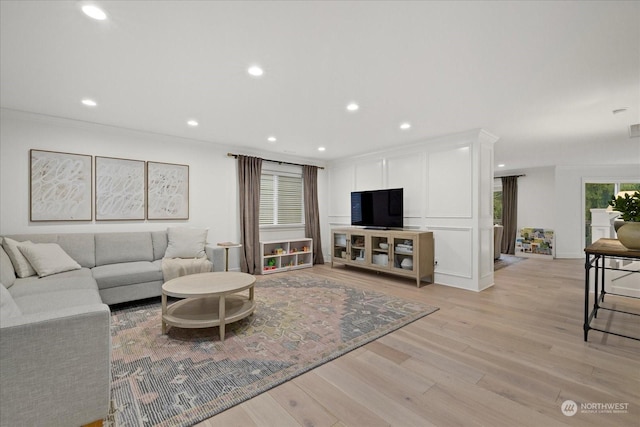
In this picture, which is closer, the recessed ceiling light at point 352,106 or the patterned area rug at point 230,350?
the patterned area rug at point 230,350

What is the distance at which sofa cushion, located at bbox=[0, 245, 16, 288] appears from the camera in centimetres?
242

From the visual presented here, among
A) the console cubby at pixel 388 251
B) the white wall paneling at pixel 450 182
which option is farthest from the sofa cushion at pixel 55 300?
the white wall paneling at pixel 450 182

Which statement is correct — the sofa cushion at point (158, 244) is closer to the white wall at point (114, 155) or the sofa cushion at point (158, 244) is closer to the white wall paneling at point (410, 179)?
the white wall at point (114, 155)

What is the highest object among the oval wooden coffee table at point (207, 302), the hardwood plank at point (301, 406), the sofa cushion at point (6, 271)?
the sofa cushion at point (6, 271)

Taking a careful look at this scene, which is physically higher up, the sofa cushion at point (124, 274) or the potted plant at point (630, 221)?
the potted plant at point (630, 221)

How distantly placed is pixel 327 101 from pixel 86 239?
340 centimetres

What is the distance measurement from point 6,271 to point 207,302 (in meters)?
1.78

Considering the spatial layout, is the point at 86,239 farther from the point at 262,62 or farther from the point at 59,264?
the point at 262,62

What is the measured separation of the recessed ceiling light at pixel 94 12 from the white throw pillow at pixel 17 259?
8.49 ft

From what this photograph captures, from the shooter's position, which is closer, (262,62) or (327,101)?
(262,62)

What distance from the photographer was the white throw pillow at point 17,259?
2744mm

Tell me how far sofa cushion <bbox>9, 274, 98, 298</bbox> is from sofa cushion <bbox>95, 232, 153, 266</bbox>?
2.19 feet

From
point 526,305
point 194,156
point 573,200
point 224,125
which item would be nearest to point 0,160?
point 194,156

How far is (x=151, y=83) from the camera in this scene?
253 centimetres
